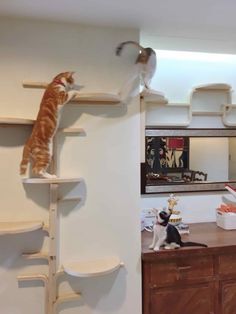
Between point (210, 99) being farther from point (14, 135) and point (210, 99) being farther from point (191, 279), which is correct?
point (14, 135)

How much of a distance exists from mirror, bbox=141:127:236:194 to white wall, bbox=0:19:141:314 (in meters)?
0.54

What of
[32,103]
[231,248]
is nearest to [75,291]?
[231,248]

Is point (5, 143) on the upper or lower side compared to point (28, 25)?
lower

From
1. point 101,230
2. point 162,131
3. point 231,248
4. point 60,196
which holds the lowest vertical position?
point 231,248

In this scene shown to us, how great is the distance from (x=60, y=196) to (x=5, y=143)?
0.45m

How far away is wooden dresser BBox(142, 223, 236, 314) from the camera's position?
1.94 metres

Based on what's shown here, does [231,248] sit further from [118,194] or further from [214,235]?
[118,194]

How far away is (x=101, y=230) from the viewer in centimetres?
194

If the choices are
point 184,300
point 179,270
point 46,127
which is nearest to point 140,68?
point 46,127

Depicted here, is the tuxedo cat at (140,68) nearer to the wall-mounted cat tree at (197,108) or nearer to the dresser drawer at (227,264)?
the wall-mounted cat tree at (197,108)

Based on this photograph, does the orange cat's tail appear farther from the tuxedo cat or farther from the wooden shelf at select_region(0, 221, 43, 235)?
the tuxedo cat

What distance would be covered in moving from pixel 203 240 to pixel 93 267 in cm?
79

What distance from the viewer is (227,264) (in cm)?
204

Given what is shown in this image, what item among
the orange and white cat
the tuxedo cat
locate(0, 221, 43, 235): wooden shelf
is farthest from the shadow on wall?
the tuxedo cat
